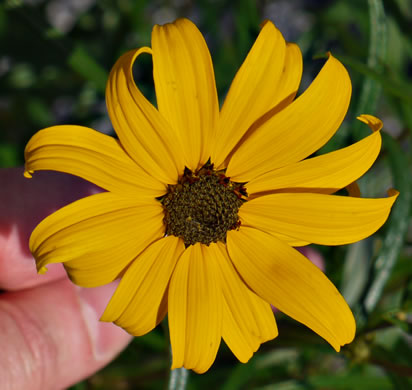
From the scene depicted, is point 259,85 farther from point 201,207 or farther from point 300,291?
point 300,291

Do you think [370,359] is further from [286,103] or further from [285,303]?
[286,103]

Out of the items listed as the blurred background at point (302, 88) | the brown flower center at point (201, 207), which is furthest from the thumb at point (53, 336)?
the brown flower center at point (201, 207)

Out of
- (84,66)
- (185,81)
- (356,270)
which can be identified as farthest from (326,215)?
(84,66)

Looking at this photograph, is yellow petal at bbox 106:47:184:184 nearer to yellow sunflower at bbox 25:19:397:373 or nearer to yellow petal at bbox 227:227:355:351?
yellow sunflower at bbox 25:19:397:373

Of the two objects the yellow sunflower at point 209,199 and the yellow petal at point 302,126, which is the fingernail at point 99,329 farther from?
the yellow petal at point 302,126

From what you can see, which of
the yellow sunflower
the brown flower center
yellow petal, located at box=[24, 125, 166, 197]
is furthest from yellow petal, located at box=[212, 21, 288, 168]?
yellow petal, located at box=[24, 125, 166, 197]
